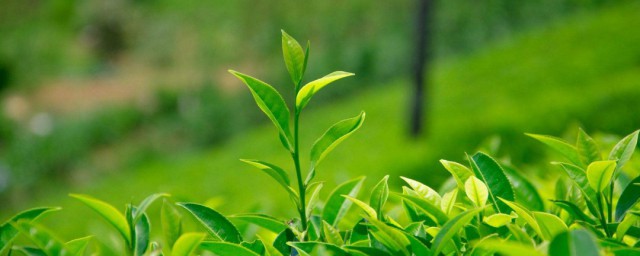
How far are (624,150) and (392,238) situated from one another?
0.35 meters

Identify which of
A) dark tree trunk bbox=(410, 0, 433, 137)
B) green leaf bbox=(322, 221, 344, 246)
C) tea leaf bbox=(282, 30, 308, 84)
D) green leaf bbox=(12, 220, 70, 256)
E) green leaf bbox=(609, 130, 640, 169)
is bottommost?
dark tree trunk bbox=(410, 0, 433, 137)

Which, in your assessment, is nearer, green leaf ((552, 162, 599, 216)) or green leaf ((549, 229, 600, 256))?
green leaf ((549, 229, 600, 256))

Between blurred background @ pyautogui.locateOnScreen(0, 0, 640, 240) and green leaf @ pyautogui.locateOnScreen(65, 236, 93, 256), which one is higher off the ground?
green leaf @ pyautogui.locateOnScreen(65, 236, 93, 256)

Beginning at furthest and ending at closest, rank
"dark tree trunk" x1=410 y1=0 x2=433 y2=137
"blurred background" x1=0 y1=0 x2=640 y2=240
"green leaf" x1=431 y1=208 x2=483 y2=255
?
"dark tree trunk" x1=410 y1=0 x2=433 y2=137, "blurred background" x1=0 y1=0 x2=640 y2=240, "green leaf" x1=431 y1=208 x2=483 y2=255

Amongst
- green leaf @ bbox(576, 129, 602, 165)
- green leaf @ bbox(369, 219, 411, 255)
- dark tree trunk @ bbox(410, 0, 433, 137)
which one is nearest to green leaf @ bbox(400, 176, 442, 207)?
green leaf @ bbox(369, 219, 411, 255)

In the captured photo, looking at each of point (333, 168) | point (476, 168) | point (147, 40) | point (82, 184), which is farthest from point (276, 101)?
point (147, 40)

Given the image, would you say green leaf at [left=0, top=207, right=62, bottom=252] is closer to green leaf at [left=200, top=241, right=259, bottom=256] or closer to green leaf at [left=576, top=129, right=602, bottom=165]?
green leaf at [left=200, top=241, right=259, bottom=256]

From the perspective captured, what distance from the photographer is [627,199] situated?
0.80 meters

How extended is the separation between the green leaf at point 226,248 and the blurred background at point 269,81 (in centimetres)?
28

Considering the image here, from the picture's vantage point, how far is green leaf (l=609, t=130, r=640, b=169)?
31.3 inches

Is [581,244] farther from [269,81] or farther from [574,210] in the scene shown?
[269,81]

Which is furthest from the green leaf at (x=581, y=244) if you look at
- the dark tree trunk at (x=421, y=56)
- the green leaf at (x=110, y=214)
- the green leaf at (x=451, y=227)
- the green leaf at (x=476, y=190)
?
the dark tree trunk at (x=421, y=56)

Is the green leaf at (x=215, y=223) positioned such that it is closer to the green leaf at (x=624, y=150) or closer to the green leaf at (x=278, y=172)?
the green leaf at (x=278, y=172)

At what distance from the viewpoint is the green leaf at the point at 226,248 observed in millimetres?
724
